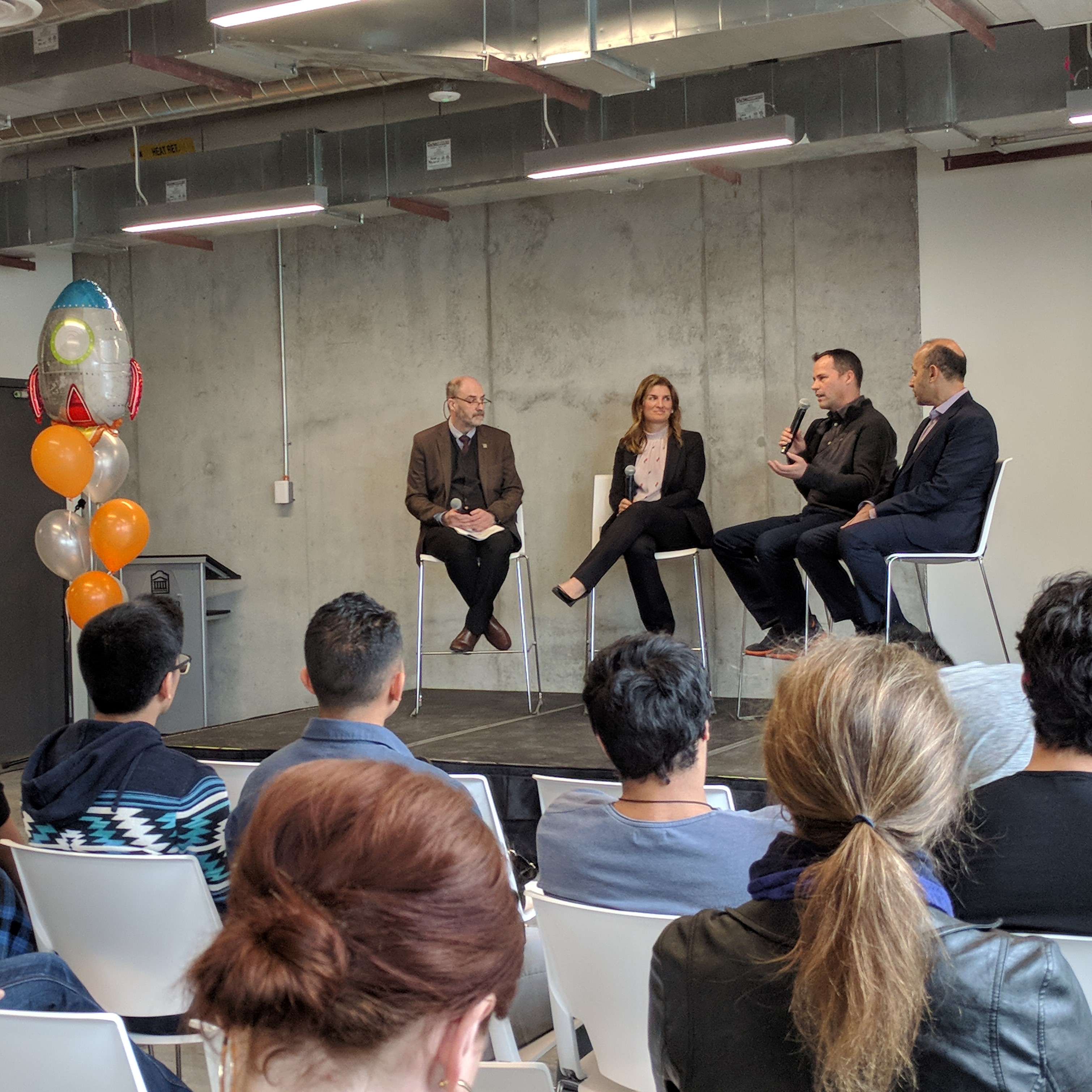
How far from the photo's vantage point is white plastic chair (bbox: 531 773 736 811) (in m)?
2.40

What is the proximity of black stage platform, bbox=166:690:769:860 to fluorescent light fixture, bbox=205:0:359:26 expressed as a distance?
2387 millimetres

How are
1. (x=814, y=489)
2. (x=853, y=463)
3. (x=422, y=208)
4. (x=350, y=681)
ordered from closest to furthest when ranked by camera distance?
(x=350, y=681), (x=853, y=463), (x=814, y=489), (x=422, y=208)

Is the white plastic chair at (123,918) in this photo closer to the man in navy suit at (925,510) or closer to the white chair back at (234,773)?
the white chair back at (234,773)

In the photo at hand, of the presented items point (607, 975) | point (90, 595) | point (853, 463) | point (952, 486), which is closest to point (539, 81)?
point (853, 463)

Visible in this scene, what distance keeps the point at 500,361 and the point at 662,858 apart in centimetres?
501

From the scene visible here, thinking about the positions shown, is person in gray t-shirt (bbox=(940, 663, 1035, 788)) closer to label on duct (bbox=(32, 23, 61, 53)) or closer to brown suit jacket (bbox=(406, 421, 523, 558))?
brown suit jacket (bbox=(406, 421, 523, 558))

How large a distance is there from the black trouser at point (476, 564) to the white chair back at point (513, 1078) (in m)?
4.13

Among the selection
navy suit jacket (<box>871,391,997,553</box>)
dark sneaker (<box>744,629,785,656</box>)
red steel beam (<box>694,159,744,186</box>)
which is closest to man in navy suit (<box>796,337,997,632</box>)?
navy suit jacket (<box>871,391,997,553</box>)

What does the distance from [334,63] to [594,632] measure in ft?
10.0

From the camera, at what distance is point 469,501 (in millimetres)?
5762

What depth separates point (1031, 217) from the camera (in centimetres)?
525

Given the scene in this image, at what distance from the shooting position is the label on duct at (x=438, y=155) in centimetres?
566

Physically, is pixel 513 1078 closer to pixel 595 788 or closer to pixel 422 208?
pixel 595 788

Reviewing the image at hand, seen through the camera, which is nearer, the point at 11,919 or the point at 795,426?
the point at 11,919
